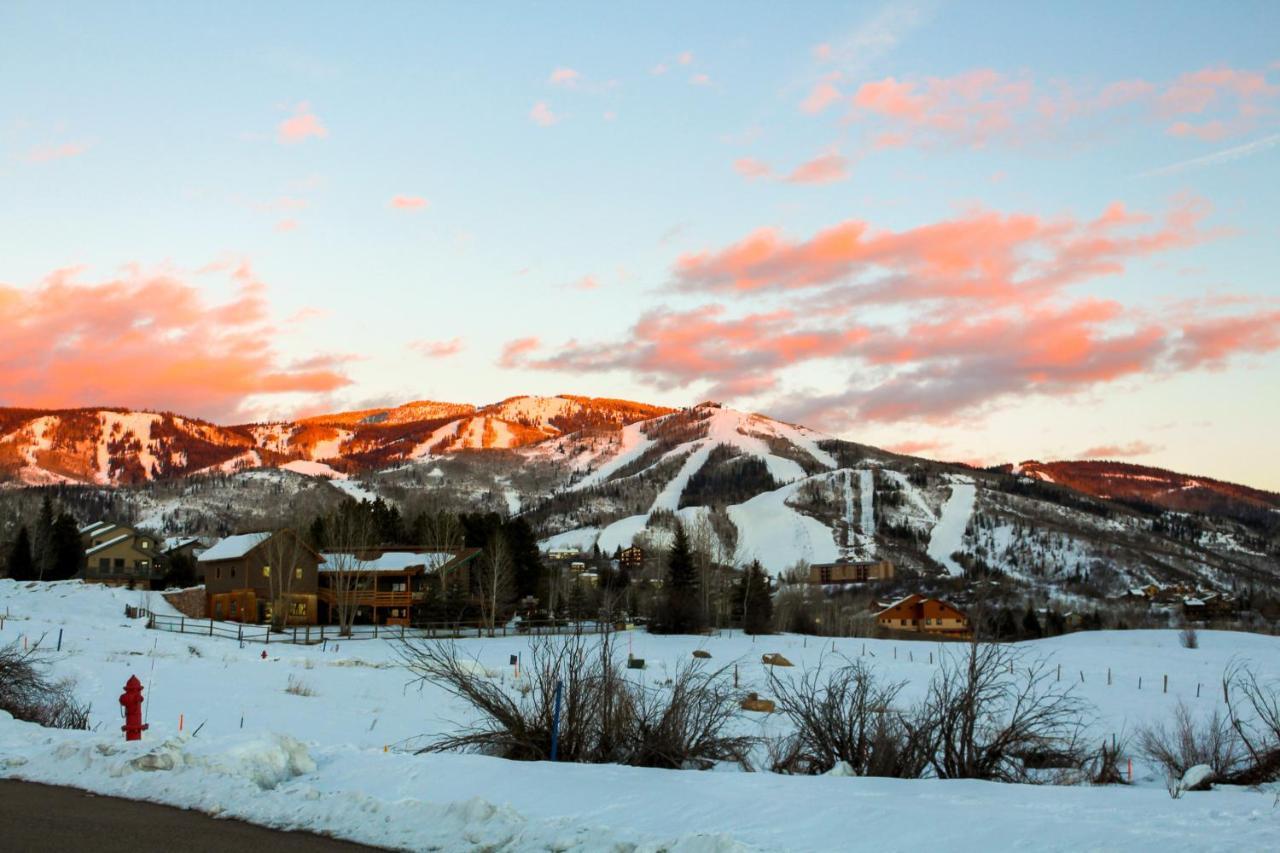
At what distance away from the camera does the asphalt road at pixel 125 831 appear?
8.30 meters

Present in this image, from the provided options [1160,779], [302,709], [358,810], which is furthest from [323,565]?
[358,810]

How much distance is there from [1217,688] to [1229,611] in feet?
366

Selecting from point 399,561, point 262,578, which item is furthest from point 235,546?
point 399,561

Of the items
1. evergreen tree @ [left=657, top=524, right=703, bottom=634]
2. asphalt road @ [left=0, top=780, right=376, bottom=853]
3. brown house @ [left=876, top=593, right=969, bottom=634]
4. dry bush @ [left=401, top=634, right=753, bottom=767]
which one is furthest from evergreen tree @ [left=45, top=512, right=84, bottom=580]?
asphalt road @ [left=0, top=780, right=376, bottom=853]

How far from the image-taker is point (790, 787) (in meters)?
10.8

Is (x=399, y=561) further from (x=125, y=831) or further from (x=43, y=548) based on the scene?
(x=125, y=831)

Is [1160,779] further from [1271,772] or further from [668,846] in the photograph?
[668,846]

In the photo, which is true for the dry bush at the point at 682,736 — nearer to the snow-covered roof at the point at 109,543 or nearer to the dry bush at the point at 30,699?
the dry bush at the point at 30,699

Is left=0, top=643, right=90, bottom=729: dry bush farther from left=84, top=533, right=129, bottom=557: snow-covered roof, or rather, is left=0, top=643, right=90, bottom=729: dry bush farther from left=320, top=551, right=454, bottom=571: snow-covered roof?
left=84, top=533, right=129, bottom=557: snow-covered roof

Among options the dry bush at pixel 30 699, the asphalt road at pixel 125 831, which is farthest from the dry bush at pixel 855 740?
the dry bush at pixel 30 699

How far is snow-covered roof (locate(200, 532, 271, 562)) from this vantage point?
235 ft

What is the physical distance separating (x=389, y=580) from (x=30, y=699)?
55.1 m

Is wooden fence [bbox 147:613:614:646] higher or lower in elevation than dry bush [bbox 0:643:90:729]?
lower

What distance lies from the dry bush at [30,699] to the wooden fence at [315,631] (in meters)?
28.6
